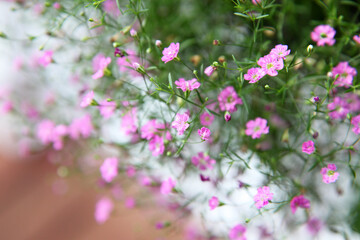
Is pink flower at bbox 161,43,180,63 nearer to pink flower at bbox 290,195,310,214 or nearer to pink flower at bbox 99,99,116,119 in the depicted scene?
pink flower at bbox 99,99,116,119

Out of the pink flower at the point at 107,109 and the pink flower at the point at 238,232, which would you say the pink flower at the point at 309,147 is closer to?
the pink flower at the point at 238,232

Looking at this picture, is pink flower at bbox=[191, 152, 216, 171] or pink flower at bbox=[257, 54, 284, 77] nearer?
pink flower at bbox=[257, 54, 284, 77]

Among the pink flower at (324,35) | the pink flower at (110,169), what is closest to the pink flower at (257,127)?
the pink flower at (324,35)

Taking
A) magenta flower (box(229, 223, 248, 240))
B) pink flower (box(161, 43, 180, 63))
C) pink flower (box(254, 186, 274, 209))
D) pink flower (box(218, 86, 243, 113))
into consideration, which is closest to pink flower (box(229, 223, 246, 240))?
magenta flower (box(229, 223, 248, 240))

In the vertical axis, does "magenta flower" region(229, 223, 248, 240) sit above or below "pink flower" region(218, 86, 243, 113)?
below

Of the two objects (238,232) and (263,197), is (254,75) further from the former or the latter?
(238,232)

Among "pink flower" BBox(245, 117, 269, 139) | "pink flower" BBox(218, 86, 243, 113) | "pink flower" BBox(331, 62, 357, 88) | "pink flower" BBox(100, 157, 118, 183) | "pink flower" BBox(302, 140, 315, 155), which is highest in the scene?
"pink flower" BBox(331, 62, 357, 88)

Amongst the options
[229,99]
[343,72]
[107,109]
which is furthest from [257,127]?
[107,109]

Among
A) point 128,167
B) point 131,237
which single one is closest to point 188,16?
point 128,167
